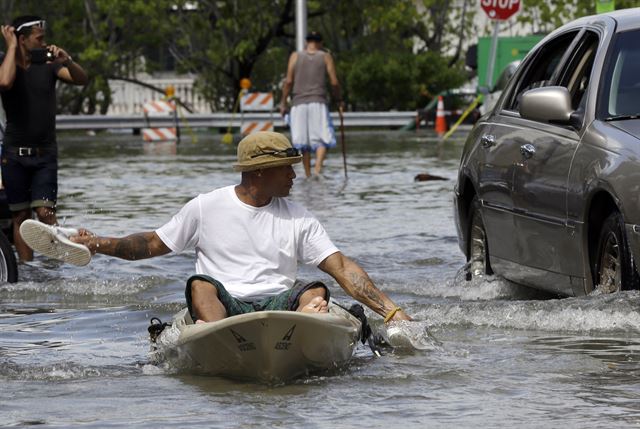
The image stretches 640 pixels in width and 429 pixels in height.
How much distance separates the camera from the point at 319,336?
23.8ft

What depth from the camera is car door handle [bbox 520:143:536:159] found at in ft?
31.2

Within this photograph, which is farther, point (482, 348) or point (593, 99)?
point (593, 99)

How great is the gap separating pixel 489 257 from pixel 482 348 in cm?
225

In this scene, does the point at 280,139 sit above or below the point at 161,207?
above

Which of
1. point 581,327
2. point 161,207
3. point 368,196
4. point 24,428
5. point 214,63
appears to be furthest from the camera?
point 214,63

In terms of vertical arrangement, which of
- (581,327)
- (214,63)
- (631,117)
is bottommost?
(214,63)

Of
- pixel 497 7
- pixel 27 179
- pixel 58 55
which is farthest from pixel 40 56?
pixel 497 7

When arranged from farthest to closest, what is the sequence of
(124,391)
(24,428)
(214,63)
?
(214,63) < (124,391) < (24,428)

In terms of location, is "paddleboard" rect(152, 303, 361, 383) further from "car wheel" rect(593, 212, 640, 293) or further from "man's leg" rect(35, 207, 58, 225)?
"man's leg" rect(35, 207, 58, 225)

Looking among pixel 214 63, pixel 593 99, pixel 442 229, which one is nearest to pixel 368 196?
pixel 442 229

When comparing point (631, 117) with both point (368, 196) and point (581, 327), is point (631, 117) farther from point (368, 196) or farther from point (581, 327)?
point (368, 196)

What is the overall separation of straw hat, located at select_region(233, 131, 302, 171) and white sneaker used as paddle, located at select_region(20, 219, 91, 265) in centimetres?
76

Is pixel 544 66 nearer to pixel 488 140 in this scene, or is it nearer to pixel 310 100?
pixel 488 140

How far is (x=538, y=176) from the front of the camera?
937cm
